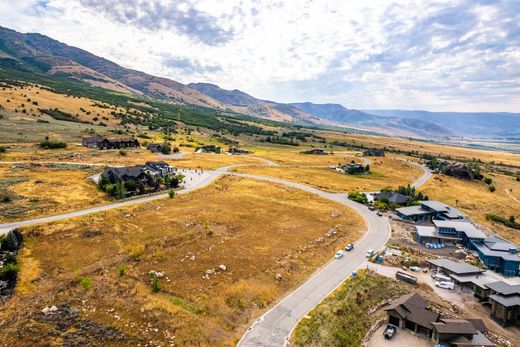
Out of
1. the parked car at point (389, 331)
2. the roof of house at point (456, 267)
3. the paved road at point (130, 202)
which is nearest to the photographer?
the parked car at point (389, 331)

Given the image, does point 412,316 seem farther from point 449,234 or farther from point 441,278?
point 449,234

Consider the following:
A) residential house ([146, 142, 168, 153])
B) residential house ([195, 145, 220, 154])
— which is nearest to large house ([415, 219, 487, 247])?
residential house ([146, 142, 168, 153])

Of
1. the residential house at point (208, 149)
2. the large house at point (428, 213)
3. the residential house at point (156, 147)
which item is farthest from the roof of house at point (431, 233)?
the residential house at point (208, 149)

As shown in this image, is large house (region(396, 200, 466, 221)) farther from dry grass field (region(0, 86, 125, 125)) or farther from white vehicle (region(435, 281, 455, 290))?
dry grass field (region(0, 86, 125, 125))

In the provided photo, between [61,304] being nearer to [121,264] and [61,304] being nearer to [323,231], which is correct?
[121,264]

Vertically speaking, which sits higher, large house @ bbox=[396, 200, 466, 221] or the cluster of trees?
large house @ bbox=[396, 200, 466, 221]

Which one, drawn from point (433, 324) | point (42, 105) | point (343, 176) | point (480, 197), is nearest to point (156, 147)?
point (343, 176)

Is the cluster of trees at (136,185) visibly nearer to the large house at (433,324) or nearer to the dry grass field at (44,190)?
the dry grass field at (44,190)
